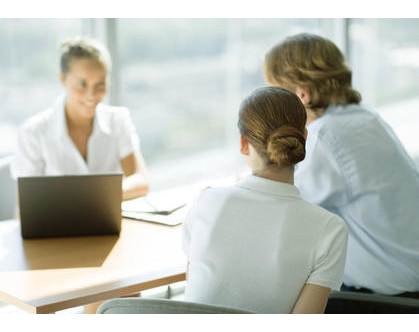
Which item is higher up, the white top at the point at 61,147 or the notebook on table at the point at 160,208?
the white top at the point at 61,147

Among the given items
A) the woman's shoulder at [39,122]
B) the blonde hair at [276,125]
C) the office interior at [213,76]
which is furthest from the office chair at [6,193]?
the office interior at [213,76]

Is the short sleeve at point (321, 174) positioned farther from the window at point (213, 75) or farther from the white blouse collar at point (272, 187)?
the window at point (213, 75)

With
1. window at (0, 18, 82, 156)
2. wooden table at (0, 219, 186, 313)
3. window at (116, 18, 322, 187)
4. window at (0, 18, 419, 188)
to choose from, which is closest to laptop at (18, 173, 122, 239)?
wooden table at (0, 219, 186, 313)

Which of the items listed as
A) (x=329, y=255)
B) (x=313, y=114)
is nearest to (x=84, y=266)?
(x=329, y=255)

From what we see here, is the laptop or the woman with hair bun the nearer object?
the woman with hair bun

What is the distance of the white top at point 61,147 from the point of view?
2.56 m

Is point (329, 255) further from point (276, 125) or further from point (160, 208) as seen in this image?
point (160, 208)

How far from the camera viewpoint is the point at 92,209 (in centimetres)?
189

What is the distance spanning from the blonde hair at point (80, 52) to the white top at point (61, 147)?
17 cm

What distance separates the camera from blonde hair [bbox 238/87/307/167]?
1.36 m

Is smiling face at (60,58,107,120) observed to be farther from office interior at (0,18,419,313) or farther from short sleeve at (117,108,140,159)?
office interior at (0,18,419,313)

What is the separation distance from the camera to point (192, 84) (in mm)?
5172

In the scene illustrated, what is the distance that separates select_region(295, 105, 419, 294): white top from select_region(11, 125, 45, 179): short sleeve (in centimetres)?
132

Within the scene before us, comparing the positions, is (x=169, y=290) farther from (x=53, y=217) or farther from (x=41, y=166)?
(x=53, y=217)
